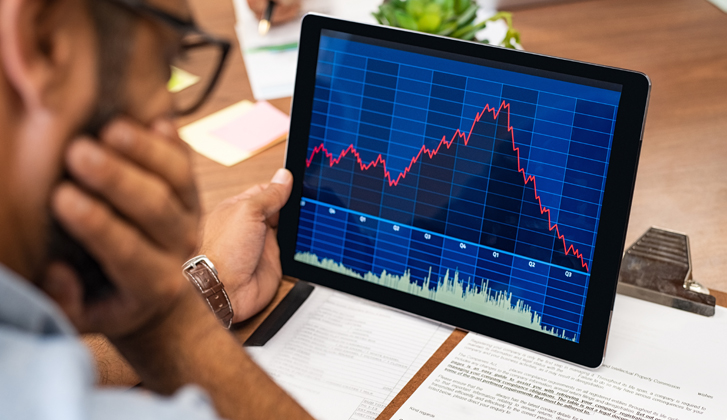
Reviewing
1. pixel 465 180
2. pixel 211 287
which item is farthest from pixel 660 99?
pixel 211 287

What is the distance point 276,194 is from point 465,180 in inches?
9.4

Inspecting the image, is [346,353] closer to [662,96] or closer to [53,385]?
[53,385]

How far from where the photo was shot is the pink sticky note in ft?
3.67

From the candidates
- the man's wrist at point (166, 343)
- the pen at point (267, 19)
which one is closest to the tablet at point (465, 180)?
the man's wrist at point (166, 343)

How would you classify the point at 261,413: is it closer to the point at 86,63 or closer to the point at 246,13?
the point at 86,63

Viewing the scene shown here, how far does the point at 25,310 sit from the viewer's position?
0.31 m

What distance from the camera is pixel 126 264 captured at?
41 cm

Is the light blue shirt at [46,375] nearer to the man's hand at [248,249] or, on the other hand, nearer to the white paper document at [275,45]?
the man's hand at [248,249]

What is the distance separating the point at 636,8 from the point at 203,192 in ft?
3.56

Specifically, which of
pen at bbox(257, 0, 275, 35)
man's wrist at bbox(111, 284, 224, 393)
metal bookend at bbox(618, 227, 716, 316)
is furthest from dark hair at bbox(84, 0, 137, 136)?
pen at bbox(257, 0, 275, 35)

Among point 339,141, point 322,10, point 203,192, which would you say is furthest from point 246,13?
point 339,141

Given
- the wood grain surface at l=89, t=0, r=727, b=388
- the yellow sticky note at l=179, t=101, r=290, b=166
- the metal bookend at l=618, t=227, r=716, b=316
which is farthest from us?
the yellow sticky note at l=179, t=101, r=290, b=166

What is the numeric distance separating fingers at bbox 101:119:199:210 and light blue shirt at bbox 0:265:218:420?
10cm

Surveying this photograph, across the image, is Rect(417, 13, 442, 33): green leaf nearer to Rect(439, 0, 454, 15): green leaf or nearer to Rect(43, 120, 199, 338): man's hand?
Rect(439, 0, 454, 15): green leaf
